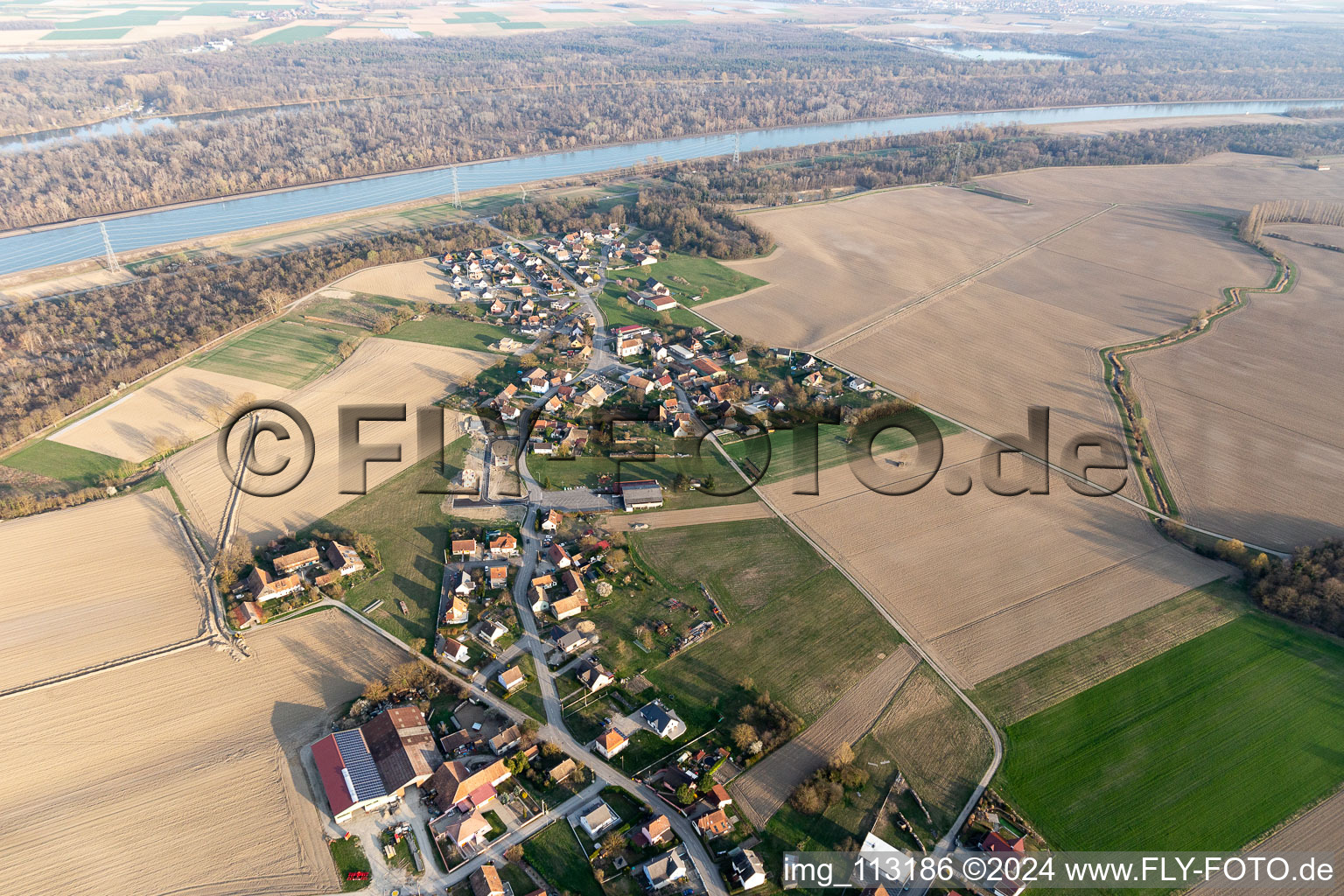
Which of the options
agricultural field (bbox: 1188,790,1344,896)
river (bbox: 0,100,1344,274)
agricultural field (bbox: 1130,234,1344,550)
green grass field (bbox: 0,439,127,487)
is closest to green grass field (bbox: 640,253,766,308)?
agricultural field (bbox: 1130,234,1344,550)

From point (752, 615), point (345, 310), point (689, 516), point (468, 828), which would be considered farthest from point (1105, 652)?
point (345, 310)

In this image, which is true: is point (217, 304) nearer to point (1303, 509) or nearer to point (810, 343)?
point (810, 343)

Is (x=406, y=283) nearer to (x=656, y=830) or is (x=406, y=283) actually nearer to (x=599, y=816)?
(x=599, y=816)

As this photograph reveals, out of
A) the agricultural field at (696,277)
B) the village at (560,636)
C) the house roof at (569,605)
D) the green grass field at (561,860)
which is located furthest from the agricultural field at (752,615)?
the agricultural field at (696,277)

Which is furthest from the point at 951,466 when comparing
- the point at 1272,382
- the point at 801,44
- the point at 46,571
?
the point at 801,44

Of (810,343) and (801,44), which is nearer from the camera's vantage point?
(810,343)

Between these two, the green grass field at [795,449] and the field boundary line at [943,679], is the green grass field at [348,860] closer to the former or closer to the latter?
the field boundary line at [943,679]
